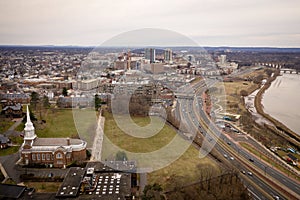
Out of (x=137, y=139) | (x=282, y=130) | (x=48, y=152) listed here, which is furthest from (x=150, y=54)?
→ (x=48, y=152)

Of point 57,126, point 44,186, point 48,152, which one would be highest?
point 48,152

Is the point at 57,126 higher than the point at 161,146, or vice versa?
the point at 57,126

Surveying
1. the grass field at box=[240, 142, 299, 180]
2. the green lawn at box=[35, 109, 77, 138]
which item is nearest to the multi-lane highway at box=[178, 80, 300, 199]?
the grass field at box=[240, 142, 299, 180]

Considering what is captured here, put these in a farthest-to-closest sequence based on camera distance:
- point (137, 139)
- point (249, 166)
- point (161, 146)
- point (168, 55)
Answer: point (168, 55) → point (137, 139) → point (161, 146) → point (249, 166)

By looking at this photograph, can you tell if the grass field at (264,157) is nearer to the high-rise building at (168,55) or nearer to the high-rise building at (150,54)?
the high-rise building at (150,54)

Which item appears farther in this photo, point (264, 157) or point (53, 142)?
point (264, 157)

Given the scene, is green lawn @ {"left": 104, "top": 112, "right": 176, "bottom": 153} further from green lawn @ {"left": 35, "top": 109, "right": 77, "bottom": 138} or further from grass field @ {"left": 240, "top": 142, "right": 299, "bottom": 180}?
grass field @ {"left": 240, "top": 142, "right": 299, "bottom": 180}

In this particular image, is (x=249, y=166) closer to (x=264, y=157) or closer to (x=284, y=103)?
(x=264, y=157)
